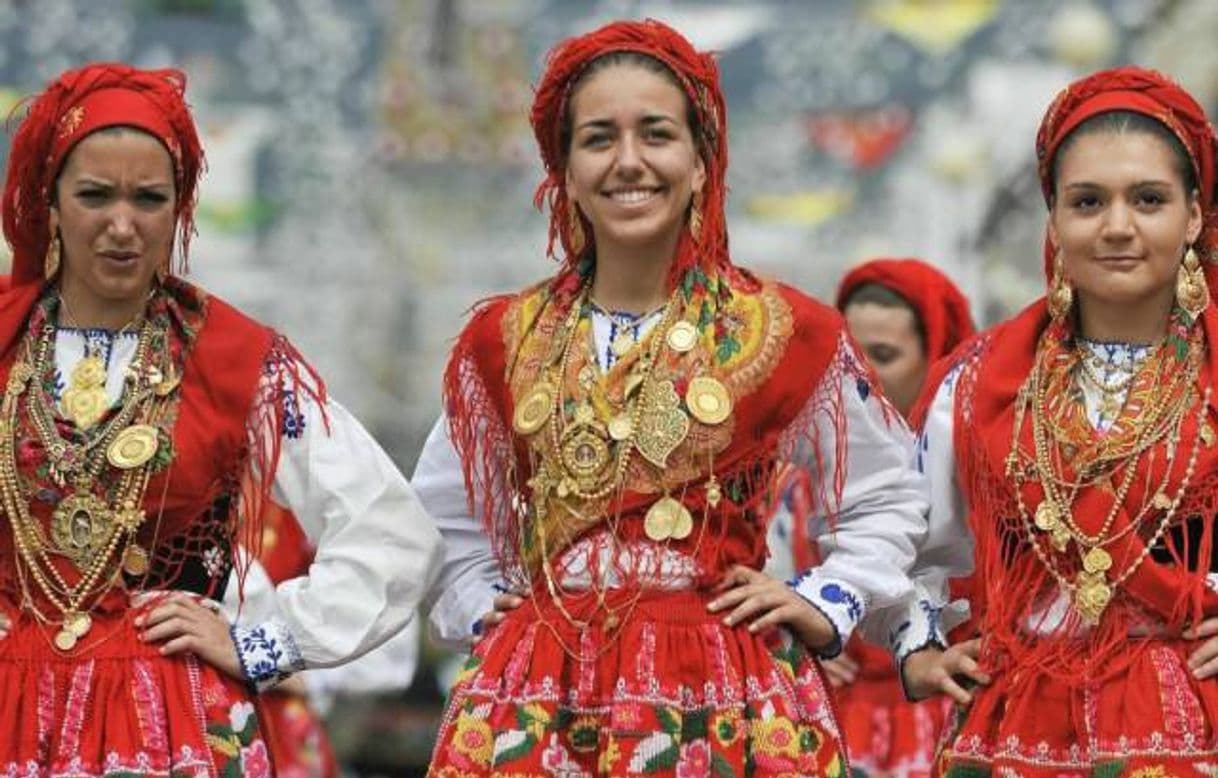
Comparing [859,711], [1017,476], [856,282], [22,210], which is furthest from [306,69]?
[1017,476]

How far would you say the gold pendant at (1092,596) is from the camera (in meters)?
4.42

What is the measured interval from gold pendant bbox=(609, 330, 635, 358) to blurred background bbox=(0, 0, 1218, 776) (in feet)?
12.7

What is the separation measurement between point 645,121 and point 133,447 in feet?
3.21

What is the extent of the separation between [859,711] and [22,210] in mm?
2507

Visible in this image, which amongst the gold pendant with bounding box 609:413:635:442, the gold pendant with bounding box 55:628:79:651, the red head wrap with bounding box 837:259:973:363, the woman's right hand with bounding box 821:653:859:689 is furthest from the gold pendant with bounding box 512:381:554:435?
the red head wrap with bounding box 837:259:973:363

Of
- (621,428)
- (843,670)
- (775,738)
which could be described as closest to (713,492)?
(621,428)

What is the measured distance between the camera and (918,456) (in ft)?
15.9

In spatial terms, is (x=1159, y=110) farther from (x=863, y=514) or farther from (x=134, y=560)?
(x=134, y=560)

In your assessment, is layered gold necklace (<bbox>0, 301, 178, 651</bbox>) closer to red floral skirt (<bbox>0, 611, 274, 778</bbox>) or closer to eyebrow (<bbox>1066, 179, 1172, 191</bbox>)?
red floral skirt (<bbox>0, 611, 274, 778</bbox>)

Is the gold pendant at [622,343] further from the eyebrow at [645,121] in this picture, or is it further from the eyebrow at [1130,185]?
the eyebrow at [1130,185]

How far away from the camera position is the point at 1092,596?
443cm

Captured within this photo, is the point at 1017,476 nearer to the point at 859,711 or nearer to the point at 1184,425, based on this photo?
the point at 1184,425

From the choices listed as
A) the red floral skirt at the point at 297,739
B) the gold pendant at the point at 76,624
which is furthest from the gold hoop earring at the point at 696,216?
Result: the red floral skirt at the point at 297,739

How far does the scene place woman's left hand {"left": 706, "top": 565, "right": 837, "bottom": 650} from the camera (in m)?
4.53
